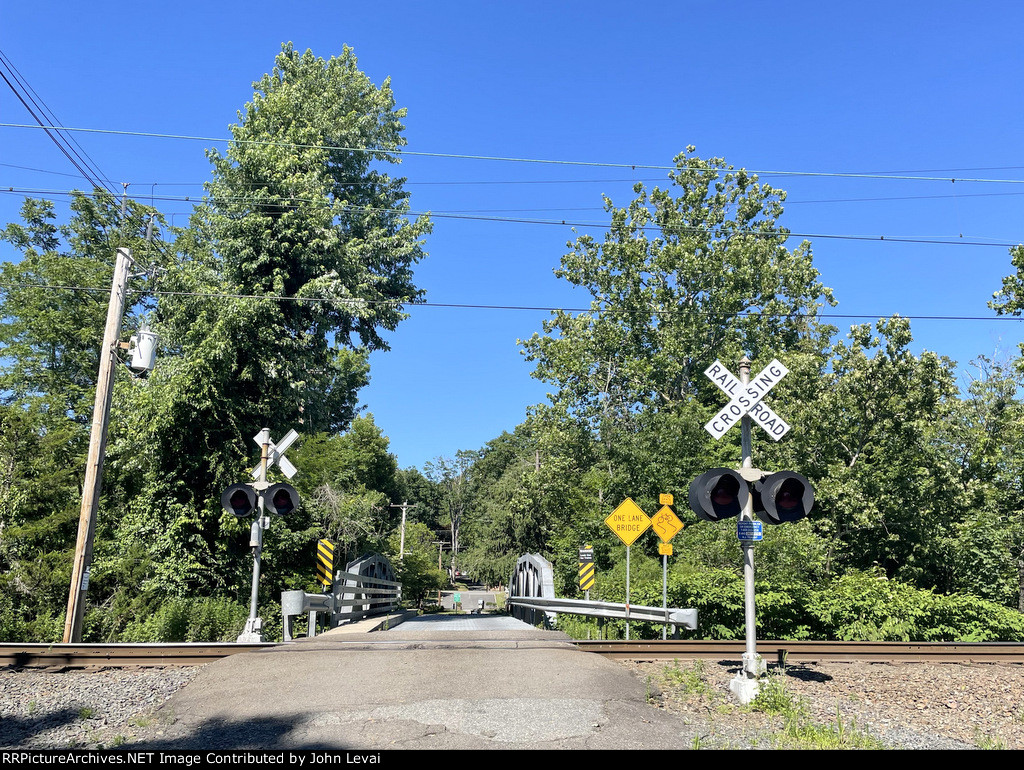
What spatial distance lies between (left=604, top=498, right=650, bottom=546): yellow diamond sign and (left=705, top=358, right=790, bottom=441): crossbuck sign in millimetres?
6889

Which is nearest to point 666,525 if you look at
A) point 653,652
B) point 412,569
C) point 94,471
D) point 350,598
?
point 653,652

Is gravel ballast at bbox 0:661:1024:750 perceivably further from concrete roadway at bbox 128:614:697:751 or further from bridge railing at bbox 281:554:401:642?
bridge railing at bbox 281:554:401:642

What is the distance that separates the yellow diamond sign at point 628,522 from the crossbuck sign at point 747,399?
6.89 meters

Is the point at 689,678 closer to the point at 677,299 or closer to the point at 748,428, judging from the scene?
the point at 748,428

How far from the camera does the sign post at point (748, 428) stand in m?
7.98

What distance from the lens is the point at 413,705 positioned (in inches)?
272

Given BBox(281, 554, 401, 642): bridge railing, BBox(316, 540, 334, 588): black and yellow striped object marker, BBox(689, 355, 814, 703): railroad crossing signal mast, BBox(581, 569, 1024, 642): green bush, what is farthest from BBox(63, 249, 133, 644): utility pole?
BBox(689, 355, 814, 703): railroad crossing signal mast

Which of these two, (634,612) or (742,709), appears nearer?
(742,709)

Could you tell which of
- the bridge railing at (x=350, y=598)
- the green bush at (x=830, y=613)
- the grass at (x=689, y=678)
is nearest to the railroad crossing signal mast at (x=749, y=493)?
the grass at (x=689, y=678)

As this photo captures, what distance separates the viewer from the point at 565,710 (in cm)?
675

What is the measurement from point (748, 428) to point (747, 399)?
0.42m

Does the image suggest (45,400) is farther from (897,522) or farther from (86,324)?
(897,522)

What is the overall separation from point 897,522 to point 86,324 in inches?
1262
